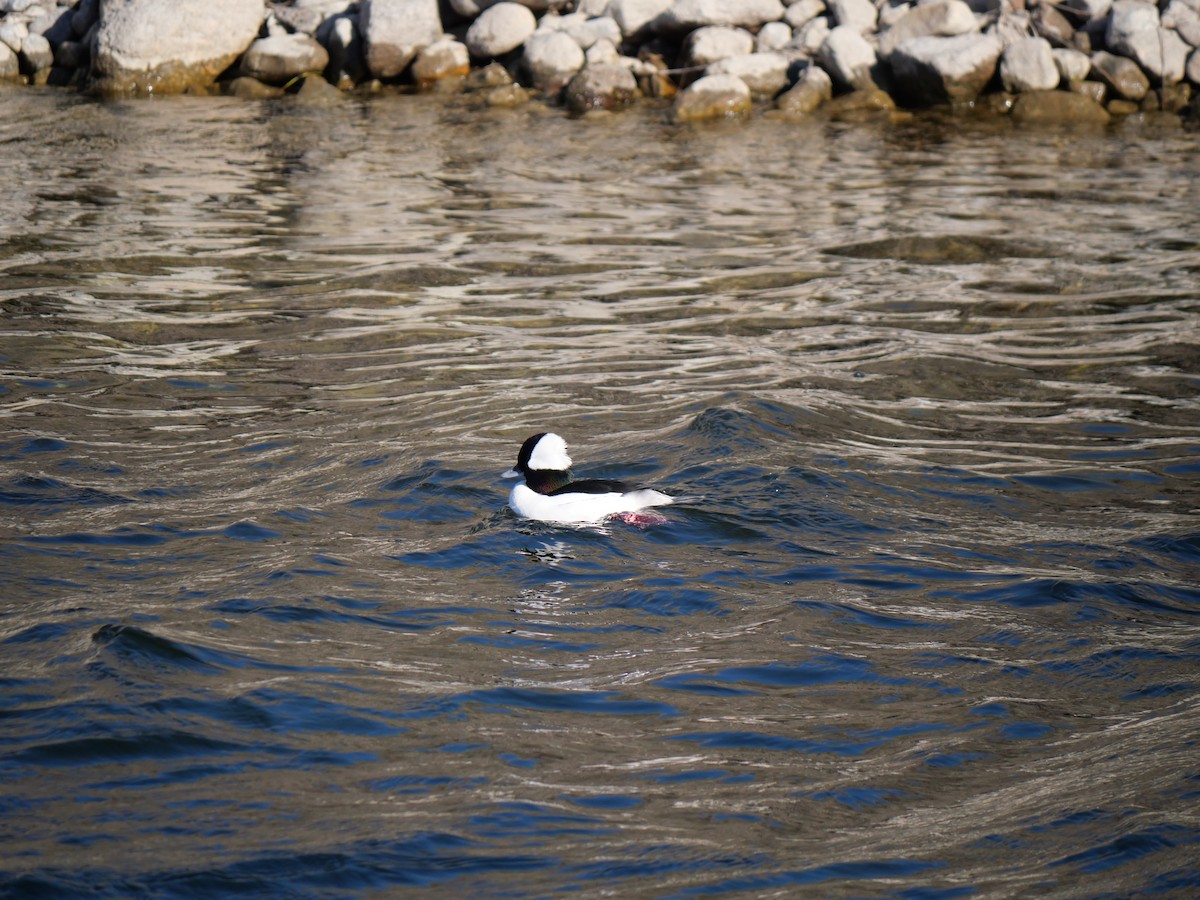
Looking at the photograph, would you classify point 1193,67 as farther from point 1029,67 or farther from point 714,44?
point 714,44

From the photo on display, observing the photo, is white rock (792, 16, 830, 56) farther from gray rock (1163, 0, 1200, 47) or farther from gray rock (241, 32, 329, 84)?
gray rock (241, 32, 329, 84)

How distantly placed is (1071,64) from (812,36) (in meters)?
4.02

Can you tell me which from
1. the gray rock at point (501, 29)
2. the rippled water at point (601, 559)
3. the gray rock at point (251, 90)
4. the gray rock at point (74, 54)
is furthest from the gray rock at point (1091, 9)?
the gray rock at point (74, 54)

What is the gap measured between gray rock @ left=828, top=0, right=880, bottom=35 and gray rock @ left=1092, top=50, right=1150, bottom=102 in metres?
3.55

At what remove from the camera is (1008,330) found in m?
10.7

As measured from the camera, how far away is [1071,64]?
68.8 ft

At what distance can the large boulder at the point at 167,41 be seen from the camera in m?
22.3

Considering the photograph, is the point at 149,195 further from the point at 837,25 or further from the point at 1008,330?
the point at 837,25

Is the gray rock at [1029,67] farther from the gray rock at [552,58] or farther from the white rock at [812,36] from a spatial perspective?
the gray rock at [552,58]

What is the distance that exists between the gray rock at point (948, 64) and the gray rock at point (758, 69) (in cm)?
180

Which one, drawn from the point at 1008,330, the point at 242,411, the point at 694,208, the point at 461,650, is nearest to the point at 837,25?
the point at 694,208

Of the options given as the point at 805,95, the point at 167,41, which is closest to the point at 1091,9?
the point at 805,95

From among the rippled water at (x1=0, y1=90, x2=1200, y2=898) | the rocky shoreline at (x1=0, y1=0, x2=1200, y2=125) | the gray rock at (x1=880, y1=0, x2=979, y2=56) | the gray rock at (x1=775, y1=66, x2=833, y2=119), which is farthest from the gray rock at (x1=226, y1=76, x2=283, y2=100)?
the gray rock at (x1=880, y1=0, x2=979, y2=56)

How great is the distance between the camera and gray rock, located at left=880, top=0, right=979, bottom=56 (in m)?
21.2
